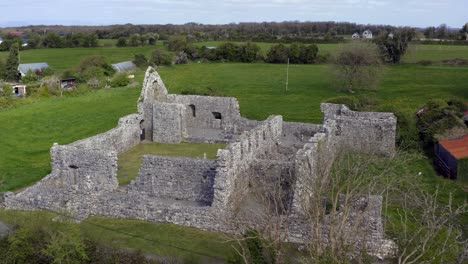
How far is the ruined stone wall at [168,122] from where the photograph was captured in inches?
1268

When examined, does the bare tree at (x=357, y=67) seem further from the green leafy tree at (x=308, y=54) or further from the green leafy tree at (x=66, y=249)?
the green leafy tree at (x=66, y=249)

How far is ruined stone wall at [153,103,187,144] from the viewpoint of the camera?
3222cm

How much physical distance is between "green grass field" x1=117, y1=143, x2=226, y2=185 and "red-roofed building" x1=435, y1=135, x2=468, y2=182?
1259 centimetres

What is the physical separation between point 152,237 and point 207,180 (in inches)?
159

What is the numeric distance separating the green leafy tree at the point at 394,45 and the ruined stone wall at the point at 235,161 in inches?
2484

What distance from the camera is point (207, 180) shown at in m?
21.2

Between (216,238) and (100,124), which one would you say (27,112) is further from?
(216,238)

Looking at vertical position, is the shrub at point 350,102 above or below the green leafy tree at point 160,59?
below

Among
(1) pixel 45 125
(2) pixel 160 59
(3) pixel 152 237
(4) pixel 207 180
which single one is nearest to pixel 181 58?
(2) pixel 160 59

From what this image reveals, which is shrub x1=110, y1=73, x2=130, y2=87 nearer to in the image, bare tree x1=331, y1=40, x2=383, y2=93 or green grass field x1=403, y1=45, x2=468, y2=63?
bare tree x1=331, y1=40, x2=383, y2=93

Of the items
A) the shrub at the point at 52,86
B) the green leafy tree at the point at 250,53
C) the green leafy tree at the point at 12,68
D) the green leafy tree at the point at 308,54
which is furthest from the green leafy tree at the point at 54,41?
the shrub at the point at 52,86

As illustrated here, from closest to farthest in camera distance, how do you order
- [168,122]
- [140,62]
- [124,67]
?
[168,122], [124,67], [140,62]

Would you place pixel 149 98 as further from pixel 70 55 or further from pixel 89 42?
pixel 89 42

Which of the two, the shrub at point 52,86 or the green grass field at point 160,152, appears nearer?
the green grass field at point 160,152
